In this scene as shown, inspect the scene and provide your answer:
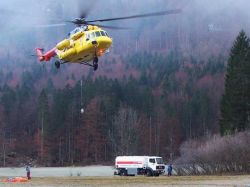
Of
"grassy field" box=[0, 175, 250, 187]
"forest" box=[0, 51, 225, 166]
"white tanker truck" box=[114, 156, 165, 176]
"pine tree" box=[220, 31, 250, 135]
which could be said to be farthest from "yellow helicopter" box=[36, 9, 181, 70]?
"forest" box=[0, 51, 225, 166]

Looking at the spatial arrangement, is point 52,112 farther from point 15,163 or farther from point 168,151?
point 168,151

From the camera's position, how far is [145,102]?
156500mm

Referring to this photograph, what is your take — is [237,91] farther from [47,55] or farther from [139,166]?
[47,55]

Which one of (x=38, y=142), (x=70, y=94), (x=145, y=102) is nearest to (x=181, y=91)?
(x=145, y=102)

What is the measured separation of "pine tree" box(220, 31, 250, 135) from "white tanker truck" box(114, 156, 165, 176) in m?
16.4

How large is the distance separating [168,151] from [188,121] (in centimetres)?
1574

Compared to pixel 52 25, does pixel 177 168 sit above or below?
below

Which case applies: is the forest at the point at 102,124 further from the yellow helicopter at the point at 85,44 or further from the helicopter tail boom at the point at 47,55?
the yellow helicopter at the point at 85,44

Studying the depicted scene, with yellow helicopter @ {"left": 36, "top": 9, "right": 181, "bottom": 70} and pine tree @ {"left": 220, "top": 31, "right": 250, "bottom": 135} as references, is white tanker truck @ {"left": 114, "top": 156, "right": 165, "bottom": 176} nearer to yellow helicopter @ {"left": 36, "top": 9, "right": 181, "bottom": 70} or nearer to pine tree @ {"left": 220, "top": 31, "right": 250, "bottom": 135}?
pine tree @ {"left": 220, "top": 31, "right": 250, "bottom": 135}

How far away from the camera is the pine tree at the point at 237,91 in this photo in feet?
288

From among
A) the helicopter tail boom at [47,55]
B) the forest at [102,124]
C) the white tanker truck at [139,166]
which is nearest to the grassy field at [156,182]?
the helicopter tail boom at [47,55]

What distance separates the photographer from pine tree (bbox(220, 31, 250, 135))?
288 feet

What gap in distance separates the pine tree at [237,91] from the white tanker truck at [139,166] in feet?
53.9

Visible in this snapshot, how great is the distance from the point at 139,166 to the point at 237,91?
25.5m
